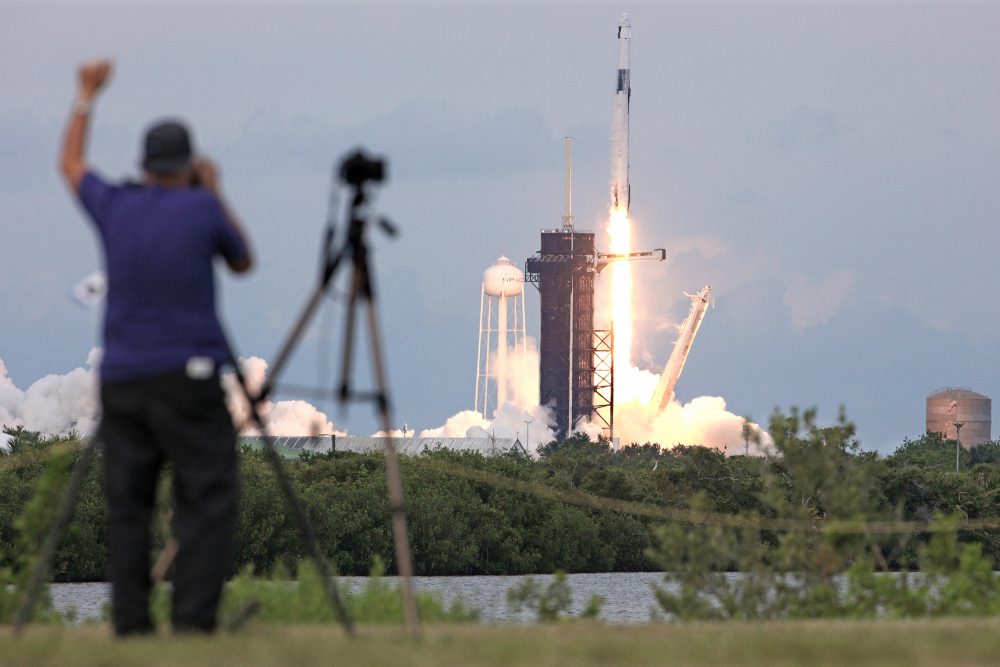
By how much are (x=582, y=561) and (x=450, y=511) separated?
6.08 metres

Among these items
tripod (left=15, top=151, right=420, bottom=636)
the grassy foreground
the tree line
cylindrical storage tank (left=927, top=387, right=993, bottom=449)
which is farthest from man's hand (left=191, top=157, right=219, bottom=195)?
cylindrical storage tank (left=927, top=387, right=993, bottom=449)

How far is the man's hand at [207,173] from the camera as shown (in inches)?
309

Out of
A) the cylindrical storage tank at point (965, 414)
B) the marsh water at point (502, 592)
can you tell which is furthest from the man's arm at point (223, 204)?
the cylindrical storage tank at point (965, 414)

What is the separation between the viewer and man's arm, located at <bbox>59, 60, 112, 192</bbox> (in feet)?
26.2

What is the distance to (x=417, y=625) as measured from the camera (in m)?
8.07

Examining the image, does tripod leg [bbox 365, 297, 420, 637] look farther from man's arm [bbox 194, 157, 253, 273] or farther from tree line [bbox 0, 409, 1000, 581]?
Result: tree line [bbox 0, 409, 1000, 581]

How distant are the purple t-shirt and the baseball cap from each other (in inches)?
4.8

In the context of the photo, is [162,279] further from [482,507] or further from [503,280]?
[503,280]

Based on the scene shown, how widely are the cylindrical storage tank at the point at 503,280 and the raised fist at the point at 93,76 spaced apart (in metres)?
139

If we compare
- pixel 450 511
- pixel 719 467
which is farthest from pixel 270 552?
pixel 719 467

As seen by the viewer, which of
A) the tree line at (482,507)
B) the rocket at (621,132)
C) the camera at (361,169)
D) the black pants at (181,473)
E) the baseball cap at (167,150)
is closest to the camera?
the black pants at (181,473)

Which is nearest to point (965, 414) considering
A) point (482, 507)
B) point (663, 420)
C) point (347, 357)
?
point (663, 420)

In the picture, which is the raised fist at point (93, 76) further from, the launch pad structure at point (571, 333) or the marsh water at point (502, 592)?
the launch pad structure at point (571, 333)

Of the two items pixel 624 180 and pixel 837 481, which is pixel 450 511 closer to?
pixel 837 481
